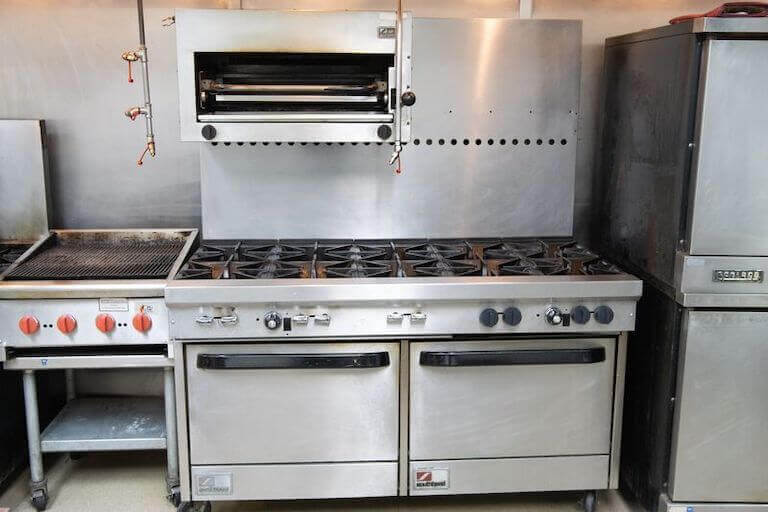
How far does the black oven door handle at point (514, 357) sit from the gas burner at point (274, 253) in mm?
568

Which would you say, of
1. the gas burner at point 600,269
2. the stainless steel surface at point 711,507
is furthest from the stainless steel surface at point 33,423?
the stainless steel surface at point 711,507

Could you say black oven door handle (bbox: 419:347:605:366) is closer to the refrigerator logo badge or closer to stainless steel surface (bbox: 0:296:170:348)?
the refrigerator logo badge

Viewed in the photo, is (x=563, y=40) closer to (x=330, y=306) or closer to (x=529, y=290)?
(x=529, y=290)

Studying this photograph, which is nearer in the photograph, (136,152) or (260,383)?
(260,383)

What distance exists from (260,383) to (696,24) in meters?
1.48

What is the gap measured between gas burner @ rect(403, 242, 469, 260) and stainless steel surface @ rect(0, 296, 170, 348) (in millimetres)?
802

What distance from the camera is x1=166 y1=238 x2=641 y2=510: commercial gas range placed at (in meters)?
1.88

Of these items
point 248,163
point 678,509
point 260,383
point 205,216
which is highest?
point 248,163

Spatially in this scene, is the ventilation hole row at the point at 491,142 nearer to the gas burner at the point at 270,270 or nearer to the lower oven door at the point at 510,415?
the gas burner at the point at 270,270

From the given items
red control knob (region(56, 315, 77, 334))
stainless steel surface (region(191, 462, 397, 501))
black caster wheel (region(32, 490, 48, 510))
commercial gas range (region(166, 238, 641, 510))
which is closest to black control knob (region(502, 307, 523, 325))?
commercial gas range (region(166, 238, 641, 510))

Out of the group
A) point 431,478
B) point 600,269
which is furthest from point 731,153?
point 431,478

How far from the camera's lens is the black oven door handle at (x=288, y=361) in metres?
1.89

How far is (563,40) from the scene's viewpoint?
2.38 meters

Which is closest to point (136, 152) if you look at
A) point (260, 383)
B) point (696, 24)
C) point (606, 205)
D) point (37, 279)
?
point (37, 279)
